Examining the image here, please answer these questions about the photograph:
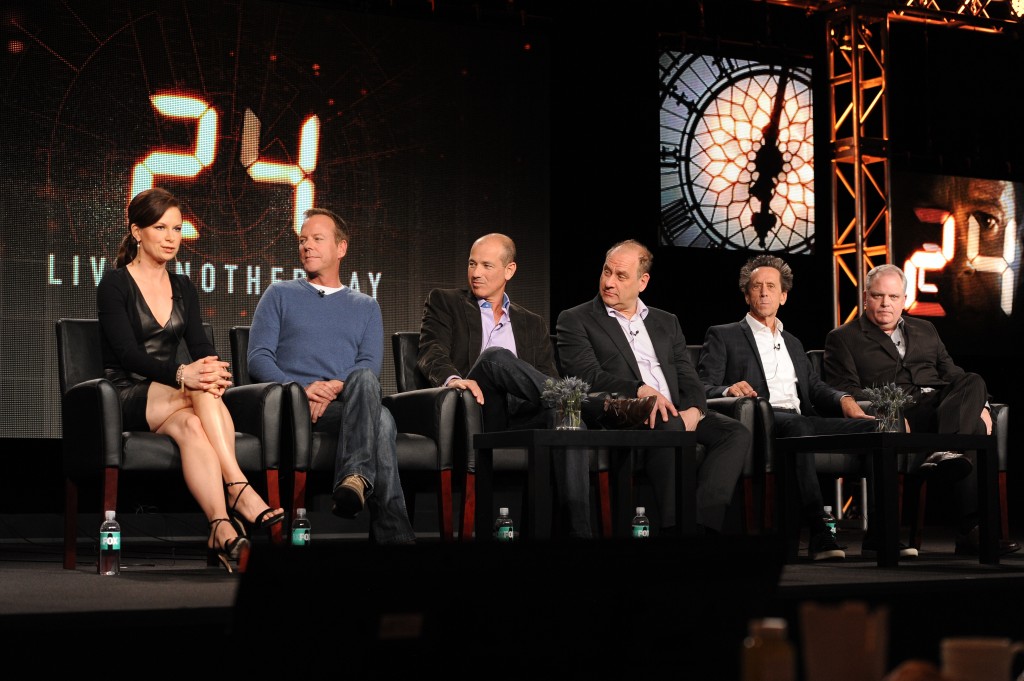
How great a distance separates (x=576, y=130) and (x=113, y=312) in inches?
140

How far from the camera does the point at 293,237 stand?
5918 mm

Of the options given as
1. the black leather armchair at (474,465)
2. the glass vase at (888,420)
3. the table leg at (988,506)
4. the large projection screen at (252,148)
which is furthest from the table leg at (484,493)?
the large projection screen at (252,148)

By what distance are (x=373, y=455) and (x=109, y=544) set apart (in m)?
0.80

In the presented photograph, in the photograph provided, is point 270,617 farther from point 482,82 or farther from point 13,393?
point 482,82

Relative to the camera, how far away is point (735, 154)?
24.3 ft

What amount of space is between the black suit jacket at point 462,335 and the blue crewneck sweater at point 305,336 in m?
0.23

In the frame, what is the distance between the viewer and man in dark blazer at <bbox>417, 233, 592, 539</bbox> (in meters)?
4.33

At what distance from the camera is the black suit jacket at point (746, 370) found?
5.14m

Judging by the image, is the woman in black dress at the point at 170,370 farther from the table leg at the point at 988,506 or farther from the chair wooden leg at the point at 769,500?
the table leg at the point at 988,506

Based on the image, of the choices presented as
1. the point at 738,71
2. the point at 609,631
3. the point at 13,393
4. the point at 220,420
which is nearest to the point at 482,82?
the point at 738,71

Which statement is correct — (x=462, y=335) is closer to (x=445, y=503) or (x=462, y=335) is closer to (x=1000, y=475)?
(x=445, y=503)

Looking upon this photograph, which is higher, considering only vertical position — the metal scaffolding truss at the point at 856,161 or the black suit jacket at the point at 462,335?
the metal scaffolding truss at the point at 856,161

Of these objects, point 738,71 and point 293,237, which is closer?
point 293,237

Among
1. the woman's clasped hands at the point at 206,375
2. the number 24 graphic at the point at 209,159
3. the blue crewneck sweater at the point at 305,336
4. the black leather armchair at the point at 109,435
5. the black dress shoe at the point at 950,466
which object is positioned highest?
the number 24 graphic at the point at 209,159
